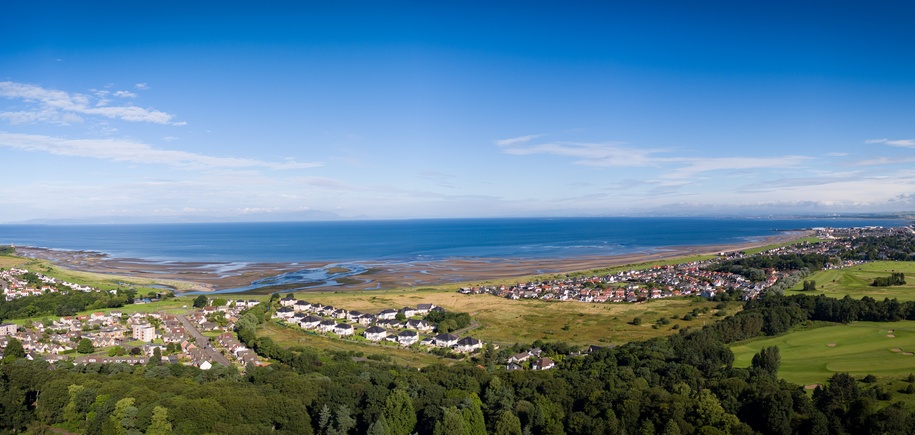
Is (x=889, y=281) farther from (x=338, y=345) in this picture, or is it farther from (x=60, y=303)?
(x=60, y=303)

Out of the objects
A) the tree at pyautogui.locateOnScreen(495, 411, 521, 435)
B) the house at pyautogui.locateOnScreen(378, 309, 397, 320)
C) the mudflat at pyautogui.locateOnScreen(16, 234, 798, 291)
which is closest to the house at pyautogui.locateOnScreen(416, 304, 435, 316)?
the house at pyautogui.locateOnScreen(378, 309, 397, 320)

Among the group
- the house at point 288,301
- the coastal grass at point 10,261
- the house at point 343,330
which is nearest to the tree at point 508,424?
the house at point 343,330

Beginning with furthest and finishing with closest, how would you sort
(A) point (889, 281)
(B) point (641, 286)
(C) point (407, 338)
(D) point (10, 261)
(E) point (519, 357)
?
(D) point (10, 261), (B) point (641, 286), (A) point (889, 281), (C) point (407, 338), (E) point (519, 357)

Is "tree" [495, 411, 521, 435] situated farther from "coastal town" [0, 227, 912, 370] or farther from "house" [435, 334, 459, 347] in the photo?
"house" [435, 334, 459, 347]

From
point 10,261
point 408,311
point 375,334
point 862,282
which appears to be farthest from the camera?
point 10,261

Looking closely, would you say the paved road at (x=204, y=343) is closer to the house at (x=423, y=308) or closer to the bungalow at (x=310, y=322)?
the bungalow at (x=310, y=322)

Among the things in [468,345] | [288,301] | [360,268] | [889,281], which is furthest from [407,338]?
[889,281]

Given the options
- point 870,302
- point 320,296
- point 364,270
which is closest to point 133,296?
point 320,296

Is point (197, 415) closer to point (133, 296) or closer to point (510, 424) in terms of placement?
point (510, 424)
